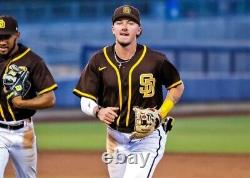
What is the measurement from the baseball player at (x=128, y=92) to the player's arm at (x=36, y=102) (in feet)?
1.22

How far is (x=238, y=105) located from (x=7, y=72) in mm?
17200

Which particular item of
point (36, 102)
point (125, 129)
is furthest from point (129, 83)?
point (36, 102)

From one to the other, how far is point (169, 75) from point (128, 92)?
398 millimetres

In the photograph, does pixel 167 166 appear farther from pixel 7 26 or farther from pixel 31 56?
pixel 7 26

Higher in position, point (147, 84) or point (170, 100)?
point (147, 84)

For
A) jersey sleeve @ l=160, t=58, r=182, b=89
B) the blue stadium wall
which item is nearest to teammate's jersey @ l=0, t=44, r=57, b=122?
jersey sleeve @ l=160, t=58, r=182, b=89

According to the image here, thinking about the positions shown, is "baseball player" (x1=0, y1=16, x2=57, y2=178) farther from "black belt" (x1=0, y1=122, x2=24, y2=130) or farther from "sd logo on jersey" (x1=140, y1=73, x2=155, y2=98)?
"sd logo on jersey" (x1=140, y1=73, x2=155, y2=98)

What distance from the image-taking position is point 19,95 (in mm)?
6312

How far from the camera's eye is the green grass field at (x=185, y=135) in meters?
14.2

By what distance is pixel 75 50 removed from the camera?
2638cm

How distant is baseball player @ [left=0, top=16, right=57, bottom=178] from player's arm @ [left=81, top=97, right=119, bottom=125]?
47 cm

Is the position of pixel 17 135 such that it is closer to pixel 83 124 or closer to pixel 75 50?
pixel 83 124

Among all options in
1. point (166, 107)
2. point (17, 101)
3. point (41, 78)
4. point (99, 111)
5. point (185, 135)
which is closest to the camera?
point (99, 111)

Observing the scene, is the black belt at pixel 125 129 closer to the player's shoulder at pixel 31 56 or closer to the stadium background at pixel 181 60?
the player's shoulder at pixel 31 56
